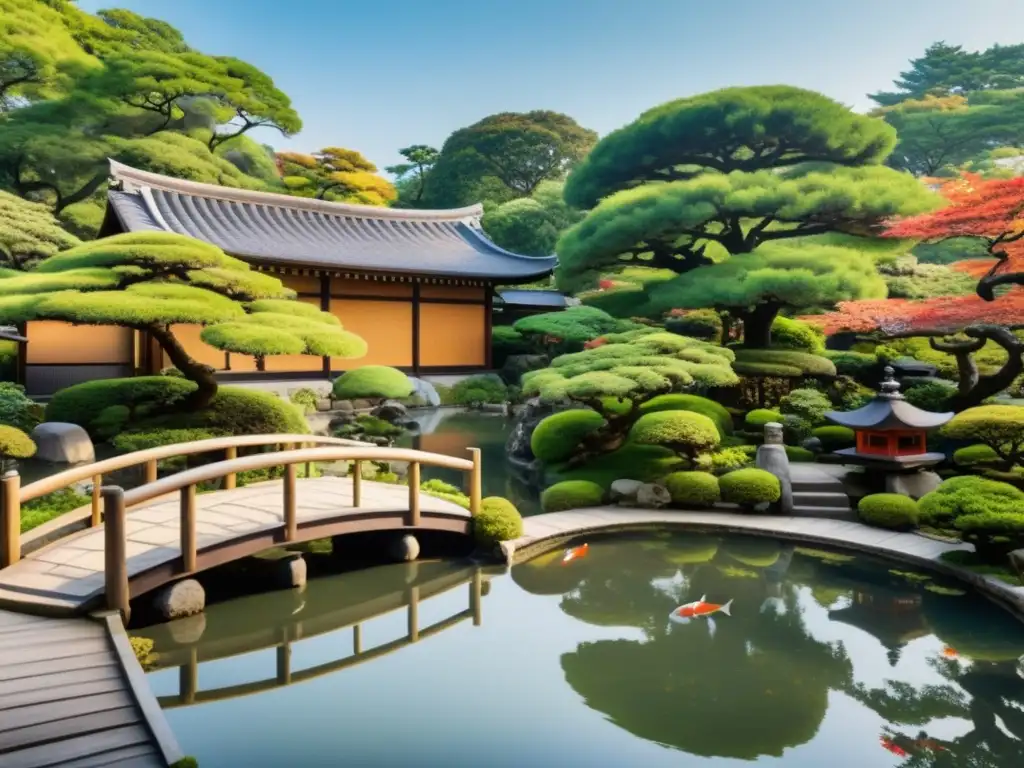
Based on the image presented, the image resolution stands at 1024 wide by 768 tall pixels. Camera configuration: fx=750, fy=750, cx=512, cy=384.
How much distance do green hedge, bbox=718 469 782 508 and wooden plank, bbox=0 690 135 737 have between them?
25.6ft

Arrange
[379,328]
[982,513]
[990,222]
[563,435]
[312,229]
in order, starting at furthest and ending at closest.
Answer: [312,229] < [379,328] < [563,435] < [990,222] < [982,513]

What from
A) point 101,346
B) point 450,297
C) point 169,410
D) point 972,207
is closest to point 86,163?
point 101,346

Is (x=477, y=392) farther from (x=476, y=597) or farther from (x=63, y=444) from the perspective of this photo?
(x=476, y=597)

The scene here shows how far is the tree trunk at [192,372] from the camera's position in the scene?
10.1 m

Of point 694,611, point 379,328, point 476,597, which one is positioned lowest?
point 476,597

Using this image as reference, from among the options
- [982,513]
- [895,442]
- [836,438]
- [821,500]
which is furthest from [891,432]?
[982,513]

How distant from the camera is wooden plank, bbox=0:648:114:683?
4.45 meters

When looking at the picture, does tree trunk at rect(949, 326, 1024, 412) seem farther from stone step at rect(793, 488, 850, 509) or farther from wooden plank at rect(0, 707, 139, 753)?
wooden plank at rect(0, 707, 139, 753)

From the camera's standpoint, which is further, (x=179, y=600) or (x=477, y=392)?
(x=477, y=392)

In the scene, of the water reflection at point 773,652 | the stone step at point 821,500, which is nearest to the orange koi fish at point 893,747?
the water reflection at point 773,652

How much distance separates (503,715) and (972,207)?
880 centimetres

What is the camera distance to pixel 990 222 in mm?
9773

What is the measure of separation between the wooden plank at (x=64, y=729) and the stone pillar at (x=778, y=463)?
829 cm

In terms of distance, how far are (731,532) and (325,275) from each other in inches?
484
